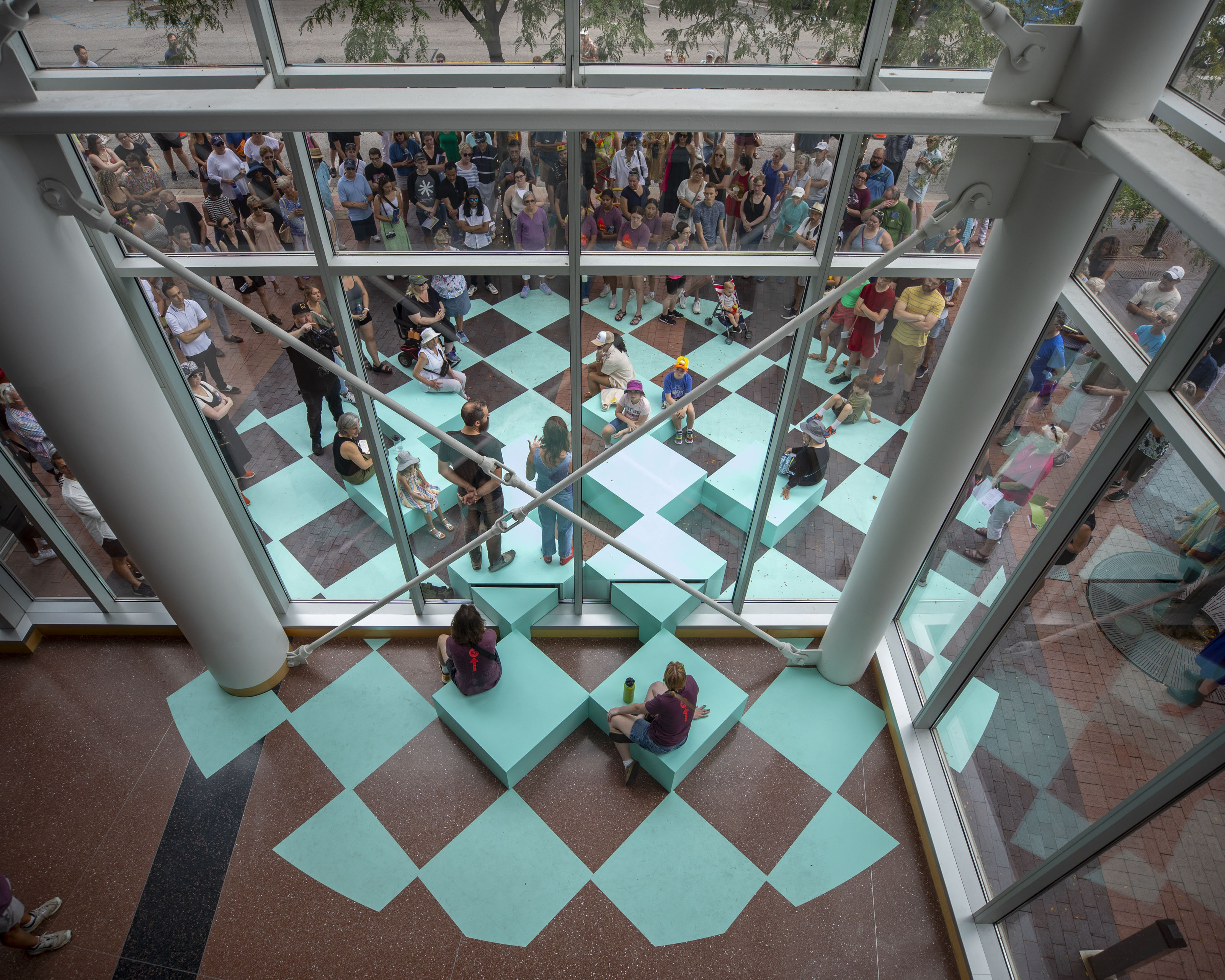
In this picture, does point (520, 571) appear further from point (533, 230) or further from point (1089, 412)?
point (1089, 412)

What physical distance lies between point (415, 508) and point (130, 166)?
2.29 meters

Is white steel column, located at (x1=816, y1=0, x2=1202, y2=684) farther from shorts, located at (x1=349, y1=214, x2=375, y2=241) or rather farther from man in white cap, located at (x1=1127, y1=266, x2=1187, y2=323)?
shorts, located at (x1=349, y1=214, x2=375, y2=241)

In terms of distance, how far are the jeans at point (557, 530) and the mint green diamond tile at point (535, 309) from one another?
125 cm

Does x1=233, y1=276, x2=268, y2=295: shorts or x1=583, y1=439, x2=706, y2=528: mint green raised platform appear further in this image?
x1=583, y1=439, x2=706, y2=528: mint green raised platform

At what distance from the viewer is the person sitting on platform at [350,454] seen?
453cm

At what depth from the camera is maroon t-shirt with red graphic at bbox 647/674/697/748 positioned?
401 cm

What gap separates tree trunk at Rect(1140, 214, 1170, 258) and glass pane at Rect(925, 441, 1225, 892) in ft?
2.03

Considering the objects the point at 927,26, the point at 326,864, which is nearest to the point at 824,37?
the point at 927,26

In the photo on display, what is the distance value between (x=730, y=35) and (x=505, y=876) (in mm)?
4231

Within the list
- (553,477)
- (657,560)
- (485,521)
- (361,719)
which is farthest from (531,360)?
(361,719)

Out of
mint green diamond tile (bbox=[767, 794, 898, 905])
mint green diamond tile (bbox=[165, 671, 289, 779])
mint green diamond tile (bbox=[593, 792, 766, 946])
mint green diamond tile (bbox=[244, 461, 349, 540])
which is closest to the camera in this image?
mint green diamond tile (bbox=[593, 792, 766, 946])

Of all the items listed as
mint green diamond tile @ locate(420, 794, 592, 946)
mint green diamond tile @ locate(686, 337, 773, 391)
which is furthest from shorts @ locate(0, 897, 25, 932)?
mint green diamond tile @ locate(686, 337, 773, 391)

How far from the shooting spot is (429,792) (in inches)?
173

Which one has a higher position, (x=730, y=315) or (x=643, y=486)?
(x=730, y=315)
